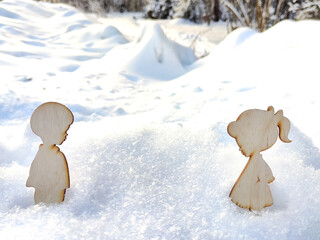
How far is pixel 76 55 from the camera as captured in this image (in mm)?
2668

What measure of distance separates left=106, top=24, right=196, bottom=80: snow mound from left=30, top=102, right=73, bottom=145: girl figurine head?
1460mm

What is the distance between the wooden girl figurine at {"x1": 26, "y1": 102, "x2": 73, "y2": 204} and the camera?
775mm

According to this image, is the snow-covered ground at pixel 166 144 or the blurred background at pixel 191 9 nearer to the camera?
the snow-covered ground at pixel 166 144

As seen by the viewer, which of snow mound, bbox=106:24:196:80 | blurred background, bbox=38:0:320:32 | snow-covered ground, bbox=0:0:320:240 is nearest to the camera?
snow-covered ground, bbox=0:0:320:240

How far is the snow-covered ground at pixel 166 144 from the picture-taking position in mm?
722

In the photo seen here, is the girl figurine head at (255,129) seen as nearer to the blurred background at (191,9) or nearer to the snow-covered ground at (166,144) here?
the snow-covered ground at (166,144)

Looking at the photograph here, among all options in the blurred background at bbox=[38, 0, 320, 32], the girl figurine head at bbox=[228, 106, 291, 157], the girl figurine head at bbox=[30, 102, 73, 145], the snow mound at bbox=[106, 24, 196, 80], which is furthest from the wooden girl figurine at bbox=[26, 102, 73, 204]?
the blurred background at bbox=[38, 0, 320, 32]

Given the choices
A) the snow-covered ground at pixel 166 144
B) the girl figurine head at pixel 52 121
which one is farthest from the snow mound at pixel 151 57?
the girl figurine head at pixel 52 121

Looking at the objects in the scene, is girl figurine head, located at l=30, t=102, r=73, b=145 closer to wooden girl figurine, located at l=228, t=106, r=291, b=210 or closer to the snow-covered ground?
the snow-covered ground

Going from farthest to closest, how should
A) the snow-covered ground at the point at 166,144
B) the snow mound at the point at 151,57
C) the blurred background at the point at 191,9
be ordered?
the blurred background at the point at 191,9, the snow mound at the point at 151,57, the snow-covered ground at the point at 166,144

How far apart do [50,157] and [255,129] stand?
1.80 feet

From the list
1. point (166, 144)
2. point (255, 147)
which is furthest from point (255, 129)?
point (166, 144)

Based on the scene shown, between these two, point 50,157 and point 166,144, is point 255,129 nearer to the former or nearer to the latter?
point 166,144

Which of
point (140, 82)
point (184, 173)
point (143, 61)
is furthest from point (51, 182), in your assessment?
point (143, 61)
